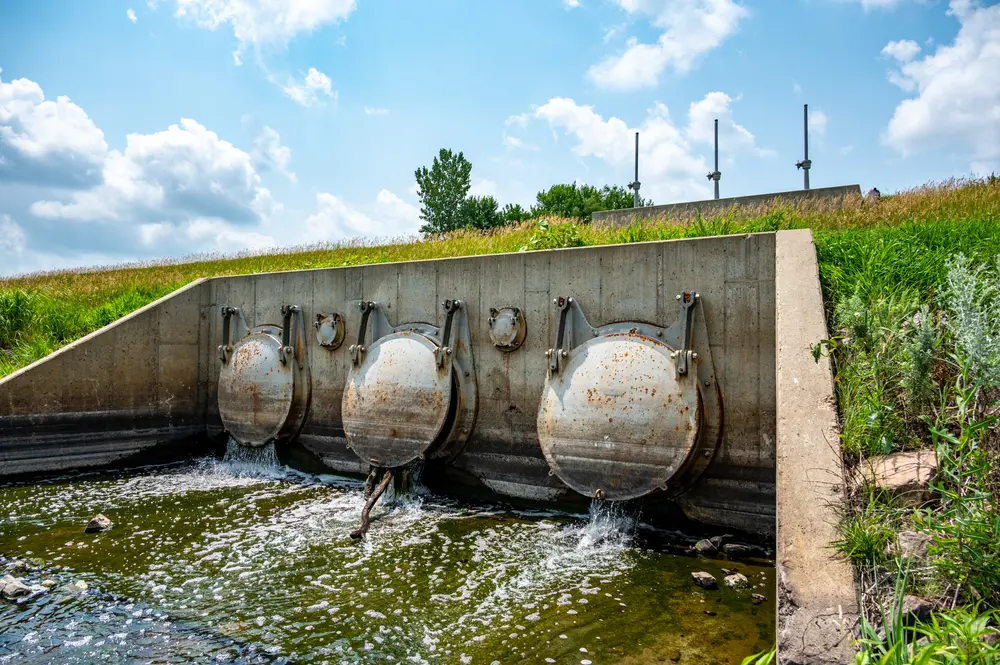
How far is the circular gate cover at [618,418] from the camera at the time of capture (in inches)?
212

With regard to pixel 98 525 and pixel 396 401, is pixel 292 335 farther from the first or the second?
pixel 98 525

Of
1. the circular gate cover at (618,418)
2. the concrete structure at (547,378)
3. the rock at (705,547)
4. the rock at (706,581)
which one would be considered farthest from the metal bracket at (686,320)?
the rock at (706,581)

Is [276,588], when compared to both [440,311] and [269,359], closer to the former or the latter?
[440,311]

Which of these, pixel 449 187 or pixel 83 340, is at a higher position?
pixel 449 187

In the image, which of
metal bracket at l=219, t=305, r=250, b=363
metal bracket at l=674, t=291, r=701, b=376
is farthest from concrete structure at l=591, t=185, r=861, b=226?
metal bracket at l=219, t=305, r=250, b=363

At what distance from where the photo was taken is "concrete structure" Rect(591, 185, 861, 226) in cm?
1108

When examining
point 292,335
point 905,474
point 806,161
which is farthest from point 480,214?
point 905,474

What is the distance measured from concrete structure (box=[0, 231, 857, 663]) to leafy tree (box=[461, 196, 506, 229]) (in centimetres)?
2894

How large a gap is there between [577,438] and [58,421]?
7151 millimetres

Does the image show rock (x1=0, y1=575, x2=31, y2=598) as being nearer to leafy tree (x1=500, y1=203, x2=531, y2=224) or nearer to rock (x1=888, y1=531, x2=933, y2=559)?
rock (x1=888, y1=531, x2=933, y2=559)

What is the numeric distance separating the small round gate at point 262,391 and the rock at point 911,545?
7.16m

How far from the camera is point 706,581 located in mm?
4371

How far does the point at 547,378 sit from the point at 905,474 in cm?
350

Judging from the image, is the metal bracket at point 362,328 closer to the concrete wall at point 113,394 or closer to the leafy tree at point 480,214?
the concrete wall at point 113,394
